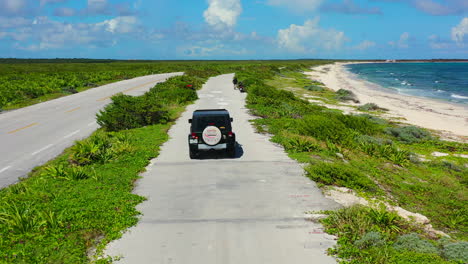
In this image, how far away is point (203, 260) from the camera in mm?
6023

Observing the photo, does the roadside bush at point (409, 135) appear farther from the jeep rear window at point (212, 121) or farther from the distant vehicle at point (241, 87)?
the distant vehicle at point (241, 87)

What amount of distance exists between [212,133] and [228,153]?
1.23 metres

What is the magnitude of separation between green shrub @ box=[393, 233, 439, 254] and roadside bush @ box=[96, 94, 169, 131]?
15.8 m

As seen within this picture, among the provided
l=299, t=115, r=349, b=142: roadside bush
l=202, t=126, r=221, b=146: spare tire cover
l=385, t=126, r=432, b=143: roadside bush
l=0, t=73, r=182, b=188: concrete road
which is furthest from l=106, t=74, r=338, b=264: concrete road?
l=385, t=126, r=432, b=143: roadside bush

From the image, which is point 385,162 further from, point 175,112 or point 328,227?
point 175,112

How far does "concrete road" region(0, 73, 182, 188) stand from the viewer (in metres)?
12.9

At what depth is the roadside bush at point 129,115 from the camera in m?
18.3

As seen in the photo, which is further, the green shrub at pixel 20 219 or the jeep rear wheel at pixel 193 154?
the jeep rear wheel at pixel 193 154

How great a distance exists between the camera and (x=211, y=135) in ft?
39.3

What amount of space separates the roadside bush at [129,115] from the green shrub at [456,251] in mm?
16525

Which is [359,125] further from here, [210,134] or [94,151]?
[94,151]

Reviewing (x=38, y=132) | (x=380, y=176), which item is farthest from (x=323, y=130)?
(x=38, y=132)

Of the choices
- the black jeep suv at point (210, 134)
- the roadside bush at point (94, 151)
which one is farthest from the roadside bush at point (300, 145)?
the roadside bush at point (94, 151)

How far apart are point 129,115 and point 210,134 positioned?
29.1 ft
